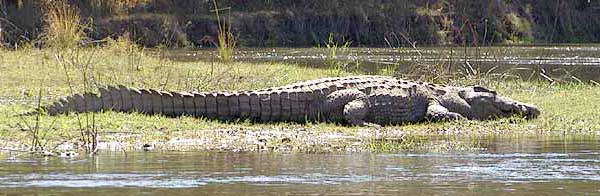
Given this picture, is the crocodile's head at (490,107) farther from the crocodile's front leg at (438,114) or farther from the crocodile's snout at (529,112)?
the crocodile's front leg at (438,114)

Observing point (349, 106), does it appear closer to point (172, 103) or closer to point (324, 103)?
point (324, 103)

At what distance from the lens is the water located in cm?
861

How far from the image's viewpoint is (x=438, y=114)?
14703 mm

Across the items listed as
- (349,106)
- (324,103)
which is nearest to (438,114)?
(349,106)

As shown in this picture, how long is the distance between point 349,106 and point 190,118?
6.13 ft

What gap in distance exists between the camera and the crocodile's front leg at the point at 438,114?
14695mm

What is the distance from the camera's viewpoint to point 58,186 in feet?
28.4

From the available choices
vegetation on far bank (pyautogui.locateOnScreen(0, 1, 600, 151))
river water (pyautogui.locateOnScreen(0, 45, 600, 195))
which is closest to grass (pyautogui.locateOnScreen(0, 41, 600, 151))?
vegetation on far bank (pyautogui.locateOnScreen(0, 1, 600, 151))

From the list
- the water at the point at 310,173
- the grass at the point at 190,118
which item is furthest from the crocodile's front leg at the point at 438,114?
the water at the point at 310,173

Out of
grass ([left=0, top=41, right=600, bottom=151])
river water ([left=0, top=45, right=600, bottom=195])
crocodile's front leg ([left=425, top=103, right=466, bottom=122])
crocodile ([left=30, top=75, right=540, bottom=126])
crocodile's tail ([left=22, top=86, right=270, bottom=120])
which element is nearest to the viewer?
river water ([left=0, top=45, right=600, bottom=195])

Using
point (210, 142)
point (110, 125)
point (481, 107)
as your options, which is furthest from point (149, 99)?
point (481, 107)

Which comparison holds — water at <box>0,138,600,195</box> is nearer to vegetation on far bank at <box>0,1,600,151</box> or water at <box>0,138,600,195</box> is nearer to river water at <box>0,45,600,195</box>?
river water at <box>0,45,600,195</box>

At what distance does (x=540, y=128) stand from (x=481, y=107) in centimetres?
122

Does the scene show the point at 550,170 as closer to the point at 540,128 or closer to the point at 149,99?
the point at 540,128
